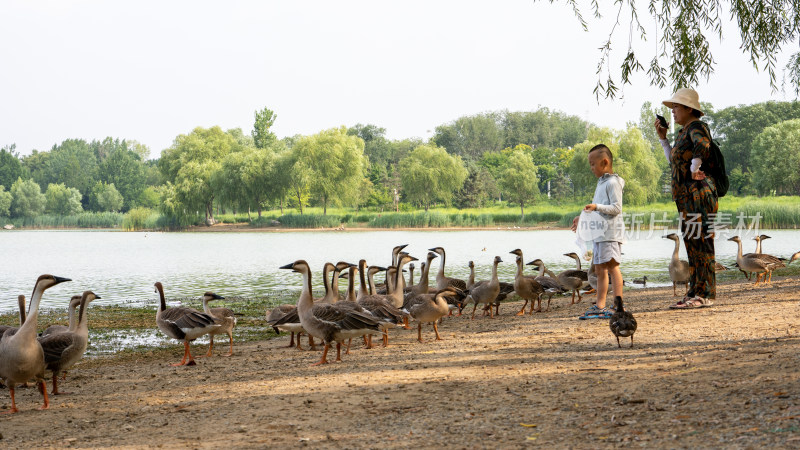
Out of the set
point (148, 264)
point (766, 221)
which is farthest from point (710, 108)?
point (148, 264)

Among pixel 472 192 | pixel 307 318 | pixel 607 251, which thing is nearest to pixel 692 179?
pixel 607 251

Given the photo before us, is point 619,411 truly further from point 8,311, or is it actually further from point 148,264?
point 148,264

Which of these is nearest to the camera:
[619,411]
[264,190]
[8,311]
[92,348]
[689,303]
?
[619,411]

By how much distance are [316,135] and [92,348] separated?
64799mm

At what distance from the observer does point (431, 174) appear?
268ft

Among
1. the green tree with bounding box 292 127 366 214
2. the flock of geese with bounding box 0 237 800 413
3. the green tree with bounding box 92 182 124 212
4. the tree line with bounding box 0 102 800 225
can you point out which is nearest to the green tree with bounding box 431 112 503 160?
the tree line with bounding box 0 102 800 225

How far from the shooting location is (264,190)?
7494cm

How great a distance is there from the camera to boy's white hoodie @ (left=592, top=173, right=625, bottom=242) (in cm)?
993

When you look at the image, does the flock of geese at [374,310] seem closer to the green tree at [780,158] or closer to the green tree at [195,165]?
the green tree at [780,158]

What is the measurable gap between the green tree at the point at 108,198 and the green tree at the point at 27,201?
10.6 metres

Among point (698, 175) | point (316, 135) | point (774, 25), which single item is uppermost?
point (316, 135)

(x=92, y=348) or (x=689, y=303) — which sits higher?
(x=689, y=303)

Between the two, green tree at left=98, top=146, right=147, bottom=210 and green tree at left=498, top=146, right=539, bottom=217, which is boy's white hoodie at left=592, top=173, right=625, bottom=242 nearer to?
green tree at left=498, top=146, right=539, bottom=217

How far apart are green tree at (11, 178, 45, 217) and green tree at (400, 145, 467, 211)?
5720 centimetres
